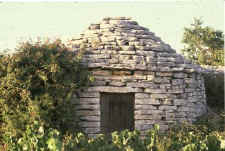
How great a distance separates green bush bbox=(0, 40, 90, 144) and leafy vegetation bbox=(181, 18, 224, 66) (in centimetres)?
1617

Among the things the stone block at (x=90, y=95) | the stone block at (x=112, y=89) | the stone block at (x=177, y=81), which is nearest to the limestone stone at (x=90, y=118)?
the stone block at (x=90, y=95)

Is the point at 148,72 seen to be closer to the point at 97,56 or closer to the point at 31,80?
the point at 97,56

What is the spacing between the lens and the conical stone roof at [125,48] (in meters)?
9.56

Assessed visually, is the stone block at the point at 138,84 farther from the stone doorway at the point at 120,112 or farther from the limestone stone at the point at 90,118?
the stone doorway at the point at 120,112

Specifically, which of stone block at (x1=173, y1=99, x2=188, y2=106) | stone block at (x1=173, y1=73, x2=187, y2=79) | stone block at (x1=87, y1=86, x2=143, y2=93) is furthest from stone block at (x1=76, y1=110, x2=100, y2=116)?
stone block at (x1=173, y1=73, x2=187, y2=79)

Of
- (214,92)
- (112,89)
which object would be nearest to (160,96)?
(112,89)

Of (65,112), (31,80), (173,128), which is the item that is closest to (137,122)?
(173,128)

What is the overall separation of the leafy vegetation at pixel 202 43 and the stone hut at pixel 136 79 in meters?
13.9

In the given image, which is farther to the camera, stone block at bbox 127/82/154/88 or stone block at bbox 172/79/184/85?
stone block at bbox 172/79/184/85

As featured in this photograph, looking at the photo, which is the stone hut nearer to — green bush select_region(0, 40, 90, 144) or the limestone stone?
the limestone stone

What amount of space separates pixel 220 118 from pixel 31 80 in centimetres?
541

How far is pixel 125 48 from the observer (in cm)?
990

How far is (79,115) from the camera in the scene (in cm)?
929

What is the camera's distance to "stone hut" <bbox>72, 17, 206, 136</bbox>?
30.8 feet
